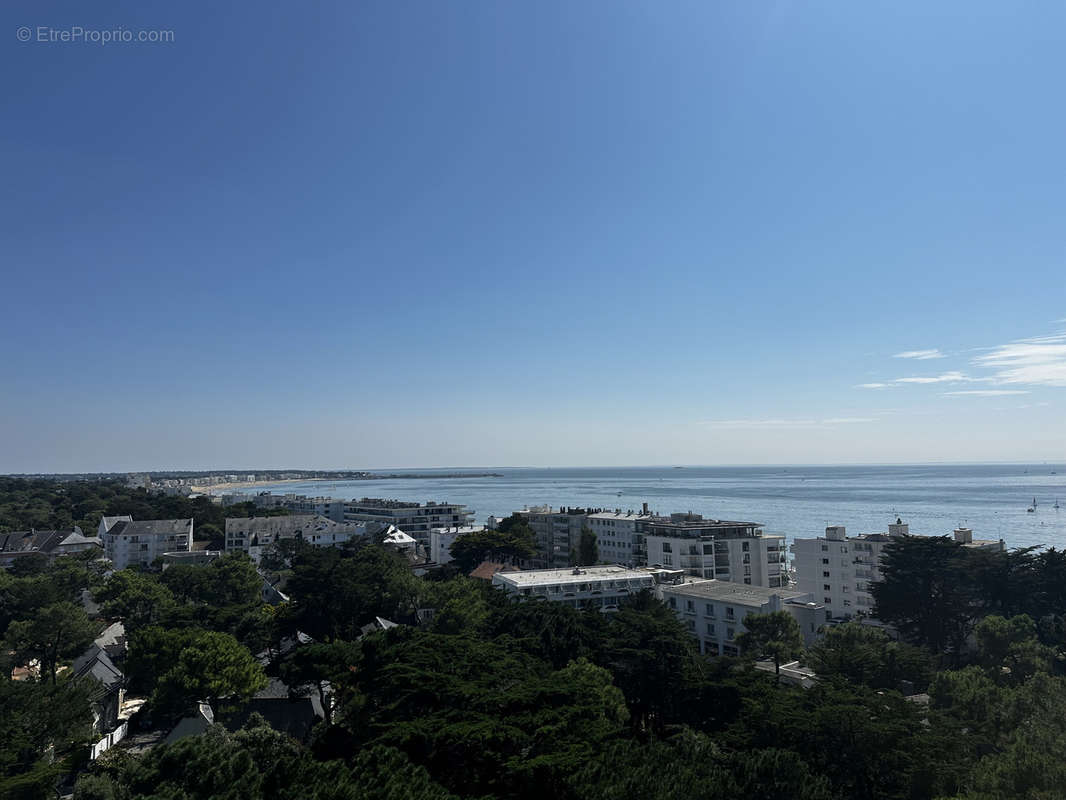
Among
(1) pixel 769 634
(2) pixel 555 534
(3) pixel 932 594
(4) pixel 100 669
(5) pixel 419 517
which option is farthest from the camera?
(5) pixel 419 517

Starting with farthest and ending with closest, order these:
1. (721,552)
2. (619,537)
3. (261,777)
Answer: (619,537) → (721,552) → (261,777)

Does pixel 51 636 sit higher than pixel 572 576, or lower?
higher

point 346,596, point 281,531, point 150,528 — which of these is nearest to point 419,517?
point 281,531

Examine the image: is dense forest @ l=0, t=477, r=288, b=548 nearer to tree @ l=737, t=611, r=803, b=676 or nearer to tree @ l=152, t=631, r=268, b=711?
tree @ l=152, t=631, r=268, b=711

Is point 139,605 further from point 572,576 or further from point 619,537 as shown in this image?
point 619,537

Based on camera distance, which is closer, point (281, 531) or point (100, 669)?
point (100, 669)

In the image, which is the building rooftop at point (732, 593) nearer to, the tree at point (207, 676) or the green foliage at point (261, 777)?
the tree at point (207, 676)

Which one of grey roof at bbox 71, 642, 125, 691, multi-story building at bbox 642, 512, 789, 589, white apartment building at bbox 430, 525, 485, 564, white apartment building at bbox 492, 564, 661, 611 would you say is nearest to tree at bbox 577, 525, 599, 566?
multi-story building at bbox 642, 512, 789, 589
